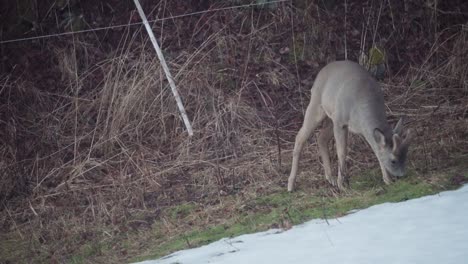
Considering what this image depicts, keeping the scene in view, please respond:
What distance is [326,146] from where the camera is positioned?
9805 millimetres

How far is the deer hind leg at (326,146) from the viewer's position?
31.6ft

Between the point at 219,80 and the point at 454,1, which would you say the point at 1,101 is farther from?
the point at 454,1

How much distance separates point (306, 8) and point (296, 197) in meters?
6.06

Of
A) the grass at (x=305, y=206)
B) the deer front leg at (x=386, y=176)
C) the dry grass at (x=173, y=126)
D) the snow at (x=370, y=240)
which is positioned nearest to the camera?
the snow at (x=370, y=240)

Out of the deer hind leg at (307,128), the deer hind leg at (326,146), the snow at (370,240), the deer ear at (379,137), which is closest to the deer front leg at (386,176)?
the deer ear at (379,137)

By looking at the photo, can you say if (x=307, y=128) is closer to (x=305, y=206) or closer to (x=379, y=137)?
(x=379, y=137)

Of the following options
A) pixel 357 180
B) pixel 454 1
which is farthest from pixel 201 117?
pixel 454 1

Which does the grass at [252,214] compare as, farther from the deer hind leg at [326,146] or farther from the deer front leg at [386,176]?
the deer hind leg at [326,146]

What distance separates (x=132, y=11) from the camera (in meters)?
14.5

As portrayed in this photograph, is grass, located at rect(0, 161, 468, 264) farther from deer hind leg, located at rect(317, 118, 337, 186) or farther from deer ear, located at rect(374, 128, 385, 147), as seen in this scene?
deer ear, located at rect(374, 128, 385, 147)

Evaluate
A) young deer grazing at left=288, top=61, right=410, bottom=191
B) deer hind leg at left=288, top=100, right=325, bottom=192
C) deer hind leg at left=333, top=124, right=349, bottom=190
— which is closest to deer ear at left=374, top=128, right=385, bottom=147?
young deer grazing at left=288, top=61, right=410, bottom=191

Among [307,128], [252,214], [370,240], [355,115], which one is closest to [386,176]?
[355,115]

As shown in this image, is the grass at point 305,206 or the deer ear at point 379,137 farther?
the deer ear at point 379,137

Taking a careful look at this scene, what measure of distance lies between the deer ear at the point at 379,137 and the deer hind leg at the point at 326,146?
827 mm
